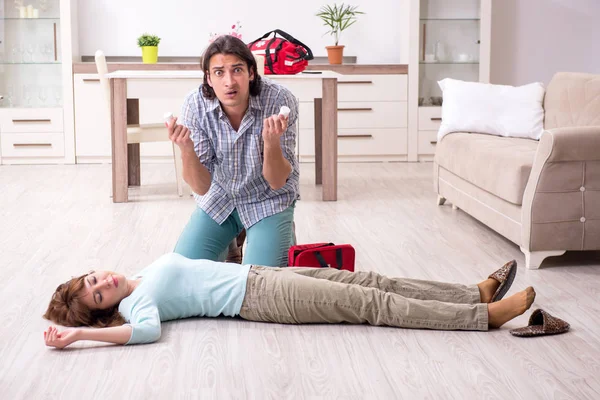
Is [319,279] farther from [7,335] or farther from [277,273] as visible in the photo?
[7,335]

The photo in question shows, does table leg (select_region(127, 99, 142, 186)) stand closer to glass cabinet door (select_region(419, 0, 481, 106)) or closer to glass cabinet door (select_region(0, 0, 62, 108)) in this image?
glass cabinet door (select_region(0, 0, 62, 108))

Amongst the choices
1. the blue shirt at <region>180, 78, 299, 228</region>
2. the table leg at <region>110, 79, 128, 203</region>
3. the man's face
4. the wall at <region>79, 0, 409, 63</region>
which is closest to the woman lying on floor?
the blue shirt at <region>180, 78, 299, 228</region>

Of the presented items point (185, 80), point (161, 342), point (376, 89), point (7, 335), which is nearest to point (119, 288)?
point (161, 342)

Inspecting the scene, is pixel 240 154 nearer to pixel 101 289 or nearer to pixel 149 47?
pixel 101 289

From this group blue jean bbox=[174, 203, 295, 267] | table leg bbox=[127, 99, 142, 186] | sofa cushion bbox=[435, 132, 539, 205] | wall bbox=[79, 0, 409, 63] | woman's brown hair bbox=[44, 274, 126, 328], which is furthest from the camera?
wall bbox=[79, 0, 409, 63]

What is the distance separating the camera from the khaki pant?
2.42 m

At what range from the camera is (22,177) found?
5785 mm

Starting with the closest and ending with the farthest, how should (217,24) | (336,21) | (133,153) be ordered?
(133,153), (336,21), (217,24)

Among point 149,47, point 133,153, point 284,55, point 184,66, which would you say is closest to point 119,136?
point 133,153

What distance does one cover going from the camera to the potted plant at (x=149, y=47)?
6371 mm

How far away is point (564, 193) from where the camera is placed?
3150mm

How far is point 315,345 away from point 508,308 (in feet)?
1.89

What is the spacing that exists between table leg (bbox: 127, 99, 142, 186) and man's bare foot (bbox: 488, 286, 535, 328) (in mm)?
3369

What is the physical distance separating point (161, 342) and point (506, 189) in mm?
1682
